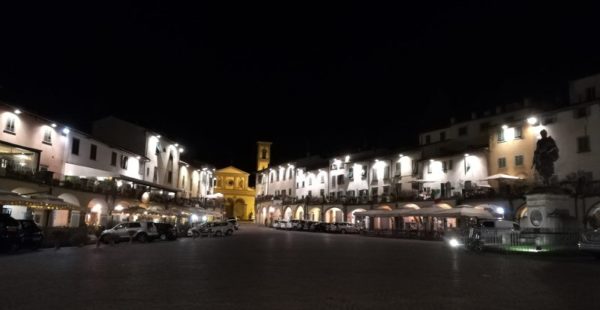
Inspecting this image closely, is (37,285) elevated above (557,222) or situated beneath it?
situated beneath

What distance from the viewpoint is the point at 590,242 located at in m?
19.8

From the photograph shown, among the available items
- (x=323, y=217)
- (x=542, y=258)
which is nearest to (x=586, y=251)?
(x=542, y=258)

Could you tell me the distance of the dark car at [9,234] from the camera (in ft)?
73.8

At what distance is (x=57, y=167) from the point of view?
4209 cm

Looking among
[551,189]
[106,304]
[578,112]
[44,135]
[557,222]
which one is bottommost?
[106,304]

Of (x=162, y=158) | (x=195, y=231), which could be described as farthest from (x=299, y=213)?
(x=195, y=231)

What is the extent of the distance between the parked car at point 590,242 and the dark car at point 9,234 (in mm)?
23976

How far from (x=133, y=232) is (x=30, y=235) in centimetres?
1101

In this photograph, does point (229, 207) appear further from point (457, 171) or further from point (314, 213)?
point (457, 171)

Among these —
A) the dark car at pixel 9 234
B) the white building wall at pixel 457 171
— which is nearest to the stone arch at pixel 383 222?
the white building wall at pixel 457 171

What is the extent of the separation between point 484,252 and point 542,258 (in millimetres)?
4191

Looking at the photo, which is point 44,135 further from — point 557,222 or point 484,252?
point 557,222

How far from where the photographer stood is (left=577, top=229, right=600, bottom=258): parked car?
64.5 feet

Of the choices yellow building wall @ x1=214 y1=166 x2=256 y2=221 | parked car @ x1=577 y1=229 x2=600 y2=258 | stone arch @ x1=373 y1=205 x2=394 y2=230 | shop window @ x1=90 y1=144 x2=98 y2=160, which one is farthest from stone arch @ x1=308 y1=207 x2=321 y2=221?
parked car @ x1=577 y1=229 x2=600 y2=258
